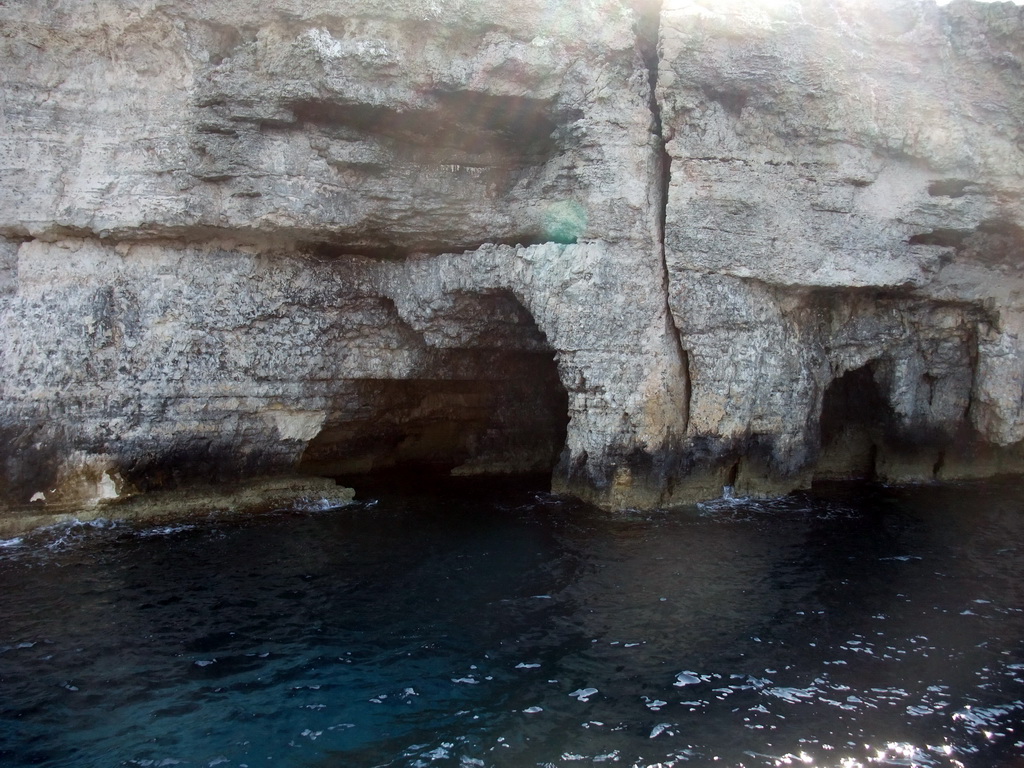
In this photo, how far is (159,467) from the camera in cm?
1596

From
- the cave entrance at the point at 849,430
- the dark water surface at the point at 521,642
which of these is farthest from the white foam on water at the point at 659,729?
the cave entrance at the point at 849,430

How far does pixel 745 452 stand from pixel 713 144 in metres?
6.68

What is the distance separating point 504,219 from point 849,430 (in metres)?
10.8

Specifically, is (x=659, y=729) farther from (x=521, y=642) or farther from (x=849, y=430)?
(x=849, y=430)

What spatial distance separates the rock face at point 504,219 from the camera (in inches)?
594

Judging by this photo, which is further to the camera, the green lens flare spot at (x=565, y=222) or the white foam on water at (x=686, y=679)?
the green lens flare spot at (x=565, y=222)

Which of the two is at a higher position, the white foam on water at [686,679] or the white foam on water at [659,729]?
the white foam on water at [686,679]

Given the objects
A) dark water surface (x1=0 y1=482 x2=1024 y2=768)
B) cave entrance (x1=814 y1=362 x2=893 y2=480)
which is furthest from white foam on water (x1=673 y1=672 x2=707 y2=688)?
cave entrance (x1=814 y1=362 x2=893 y2=480)

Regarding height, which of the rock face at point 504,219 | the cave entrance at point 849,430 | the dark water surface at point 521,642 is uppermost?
the rock face at point 504,219

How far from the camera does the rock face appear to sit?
15.1 m

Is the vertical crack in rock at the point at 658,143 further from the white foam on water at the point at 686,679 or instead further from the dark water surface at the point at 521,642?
the white foam on water at the point at 686,679

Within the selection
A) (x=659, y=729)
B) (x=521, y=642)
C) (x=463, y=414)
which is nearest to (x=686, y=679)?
(x=659, y=729)

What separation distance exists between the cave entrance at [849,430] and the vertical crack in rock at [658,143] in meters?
5.36

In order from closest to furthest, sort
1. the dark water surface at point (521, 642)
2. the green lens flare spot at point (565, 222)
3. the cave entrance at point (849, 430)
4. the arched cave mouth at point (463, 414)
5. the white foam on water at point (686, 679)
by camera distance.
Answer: the dark water surface at point (521, 642), the white foam on water at point (686, 679), the green lens flare spot at point (565, 222), the arched cave mouth at point (463, 414), the cave entrance at point (849, 430)
